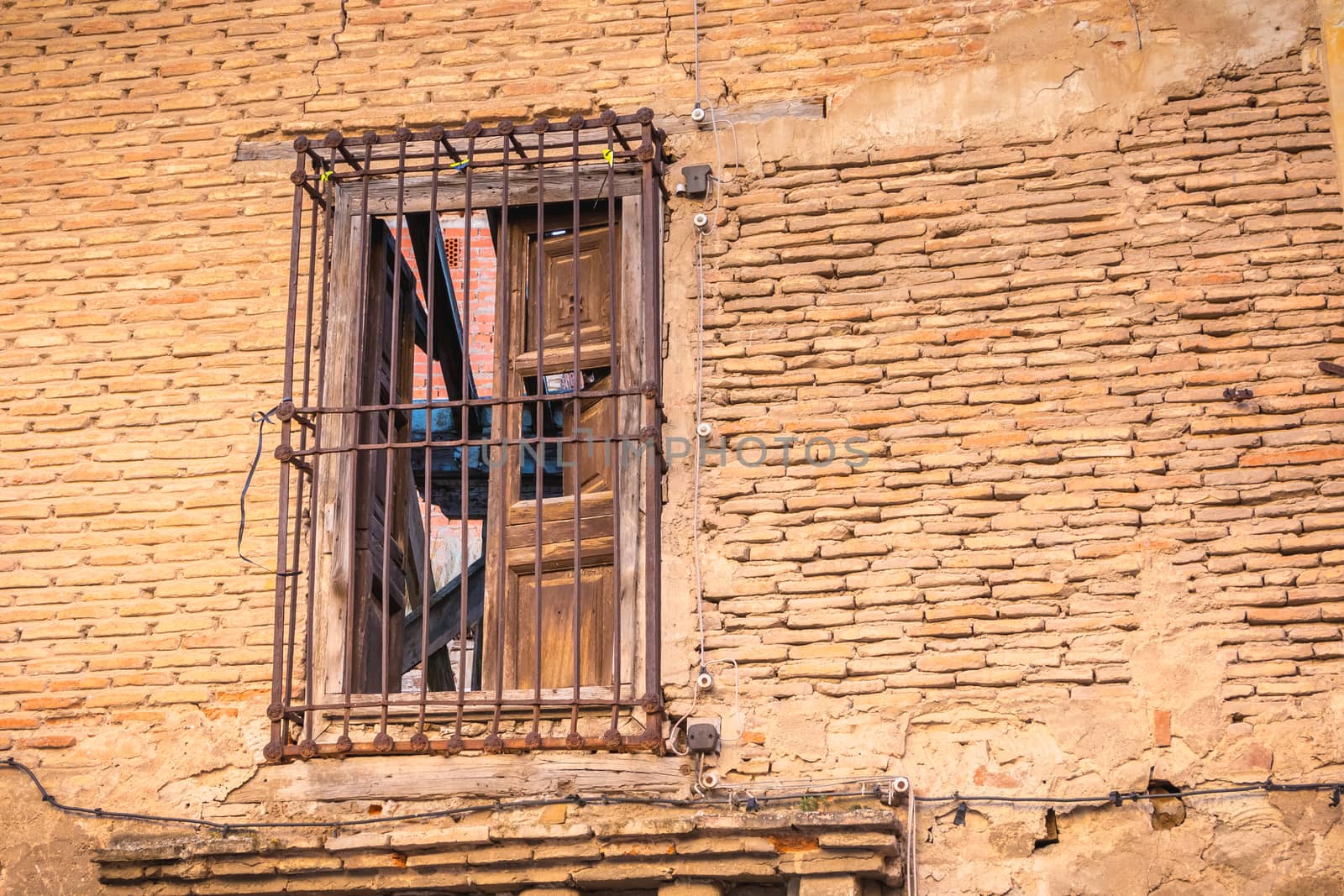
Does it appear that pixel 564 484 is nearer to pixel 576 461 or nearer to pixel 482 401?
pixel 576 461

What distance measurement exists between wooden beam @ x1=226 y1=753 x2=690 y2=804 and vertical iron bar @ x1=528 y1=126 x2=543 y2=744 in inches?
5.9

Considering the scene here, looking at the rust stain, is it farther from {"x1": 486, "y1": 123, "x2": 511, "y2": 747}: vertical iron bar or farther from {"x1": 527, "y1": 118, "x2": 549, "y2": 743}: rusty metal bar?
{"x1": 486, "y1": 123, "x2": 511, "y2": 747}: vertical iron bar

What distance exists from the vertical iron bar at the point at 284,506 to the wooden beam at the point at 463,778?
0.14m

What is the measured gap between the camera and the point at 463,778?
4836 millimetres

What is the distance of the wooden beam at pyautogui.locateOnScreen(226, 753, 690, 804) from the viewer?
4.75 metres

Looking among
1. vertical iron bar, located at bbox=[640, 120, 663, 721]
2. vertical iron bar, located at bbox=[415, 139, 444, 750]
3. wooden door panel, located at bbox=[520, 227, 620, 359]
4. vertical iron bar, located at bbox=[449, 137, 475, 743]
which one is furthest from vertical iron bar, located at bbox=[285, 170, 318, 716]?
vertical iron bar, located at bbox=[640, 120, 663, 721]

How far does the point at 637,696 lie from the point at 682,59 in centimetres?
231

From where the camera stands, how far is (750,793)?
15.3 feet

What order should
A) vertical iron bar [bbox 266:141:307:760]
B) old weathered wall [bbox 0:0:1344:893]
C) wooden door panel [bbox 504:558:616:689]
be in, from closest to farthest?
1. old weathered wall [bbox 0:0:1344:893]
2. vertical iron bar [bbox 266:141:307:760]
3. wooden door panel [bbox 504:558:616:689]

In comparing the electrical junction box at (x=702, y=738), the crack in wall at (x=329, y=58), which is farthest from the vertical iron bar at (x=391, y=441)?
the electrical junction box at (x=702, y=738)

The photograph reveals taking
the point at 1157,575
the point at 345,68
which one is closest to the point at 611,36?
the point at 345,68

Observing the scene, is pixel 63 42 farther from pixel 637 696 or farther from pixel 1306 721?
pixel 1306 721

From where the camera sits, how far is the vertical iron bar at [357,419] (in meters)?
5.10

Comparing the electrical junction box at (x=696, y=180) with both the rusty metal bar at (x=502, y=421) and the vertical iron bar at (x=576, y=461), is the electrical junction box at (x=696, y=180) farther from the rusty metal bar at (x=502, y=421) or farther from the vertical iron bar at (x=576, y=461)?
the rusty metal bar at (x=502, y=421)
